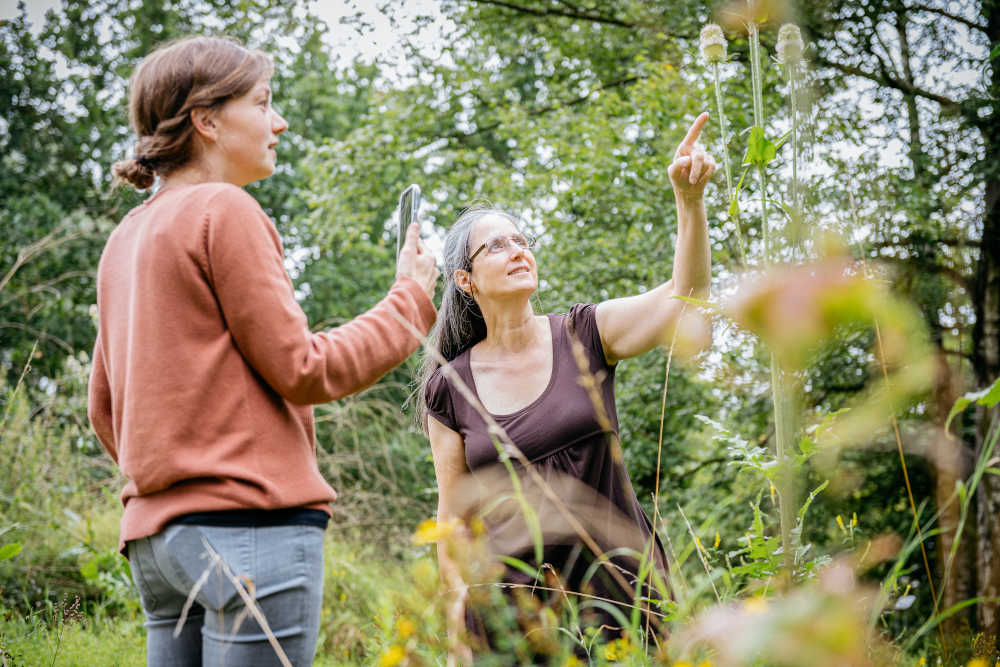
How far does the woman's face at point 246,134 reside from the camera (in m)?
1.35

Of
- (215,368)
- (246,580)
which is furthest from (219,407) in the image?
(246,580)

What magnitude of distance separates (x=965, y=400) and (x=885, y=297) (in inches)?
23.9

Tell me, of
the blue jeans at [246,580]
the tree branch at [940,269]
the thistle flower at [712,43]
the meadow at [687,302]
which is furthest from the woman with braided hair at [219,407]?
the tree branch at [940,269]

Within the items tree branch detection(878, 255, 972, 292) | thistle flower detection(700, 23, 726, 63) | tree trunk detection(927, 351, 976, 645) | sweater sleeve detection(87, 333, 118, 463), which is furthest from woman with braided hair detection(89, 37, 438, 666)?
tree branch detection(878, 255, 972, 292)

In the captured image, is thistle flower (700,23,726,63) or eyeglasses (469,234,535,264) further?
eyeglasses (469,234,535,264)

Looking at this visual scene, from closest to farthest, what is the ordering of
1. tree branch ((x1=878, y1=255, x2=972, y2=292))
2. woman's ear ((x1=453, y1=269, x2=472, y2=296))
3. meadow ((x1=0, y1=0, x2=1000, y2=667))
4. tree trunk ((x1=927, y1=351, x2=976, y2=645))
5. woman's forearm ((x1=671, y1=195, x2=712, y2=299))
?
woman's forearm ((x1=671, y1=195, x2=712, y2=299)), meadow ((x1=0, y1=0, x2=1000, y2=667)), woman's ear ((x1=453, y1=269, x2=472, y2=296)), tree trunk ((x1=927, y1=351, x2=976, y2=645)), tree branch ((x1=878, y1=255, x2=972, y2=292))

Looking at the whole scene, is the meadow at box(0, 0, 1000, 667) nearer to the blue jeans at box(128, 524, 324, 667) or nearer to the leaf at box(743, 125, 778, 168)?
the leaf at box(743, 125, 778, 168)

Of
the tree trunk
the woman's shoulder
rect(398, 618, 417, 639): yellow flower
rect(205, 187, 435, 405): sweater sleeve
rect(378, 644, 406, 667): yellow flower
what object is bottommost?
the tree trunk

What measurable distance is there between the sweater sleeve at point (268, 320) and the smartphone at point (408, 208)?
356mm

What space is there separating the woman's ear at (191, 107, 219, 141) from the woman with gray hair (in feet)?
2.32

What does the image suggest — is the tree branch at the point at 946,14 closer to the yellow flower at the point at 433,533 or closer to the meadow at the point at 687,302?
the meadow at the point at 687,302

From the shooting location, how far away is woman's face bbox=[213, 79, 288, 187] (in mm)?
1354

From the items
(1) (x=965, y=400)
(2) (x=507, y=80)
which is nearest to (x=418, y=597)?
(1) (x=965, y=400)

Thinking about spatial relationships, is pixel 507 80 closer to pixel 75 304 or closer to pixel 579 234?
pixel 579 234
